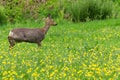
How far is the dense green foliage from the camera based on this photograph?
21.5m

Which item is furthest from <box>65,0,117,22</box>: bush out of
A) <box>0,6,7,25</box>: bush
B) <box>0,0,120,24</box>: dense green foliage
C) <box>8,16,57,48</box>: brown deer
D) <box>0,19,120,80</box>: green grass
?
<box>8,16,57,48</box>: brown deer

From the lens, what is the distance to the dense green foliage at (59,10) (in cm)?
2147

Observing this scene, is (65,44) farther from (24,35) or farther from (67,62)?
(67,62)

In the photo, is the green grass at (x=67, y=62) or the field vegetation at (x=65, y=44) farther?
the field vegetation at (x=65, y=44)

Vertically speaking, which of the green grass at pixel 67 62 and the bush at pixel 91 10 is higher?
the green grass at pixel 67 62

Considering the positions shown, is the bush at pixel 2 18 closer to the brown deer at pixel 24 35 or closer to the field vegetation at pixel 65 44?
the field vegetation at pixel 65 44

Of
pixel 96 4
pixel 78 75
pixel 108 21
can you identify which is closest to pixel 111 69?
pixel 78 75

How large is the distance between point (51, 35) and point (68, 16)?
5.39m

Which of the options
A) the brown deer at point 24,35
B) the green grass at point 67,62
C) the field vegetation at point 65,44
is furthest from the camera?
the brown deer at point 24,35

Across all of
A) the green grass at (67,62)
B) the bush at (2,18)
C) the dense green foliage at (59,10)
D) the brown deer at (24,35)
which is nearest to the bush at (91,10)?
the dense green foliage at (59,10)

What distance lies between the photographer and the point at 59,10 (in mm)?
22734

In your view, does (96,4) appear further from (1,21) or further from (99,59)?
(99,59)

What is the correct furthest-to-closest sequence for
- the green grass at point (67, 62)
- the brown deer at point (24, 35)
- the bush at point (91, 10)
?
the bush at point (91, 10)
the brown deer at point (24, 35)
the green grass at point (67, 62)

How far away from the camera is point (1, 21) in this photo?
20.9m
